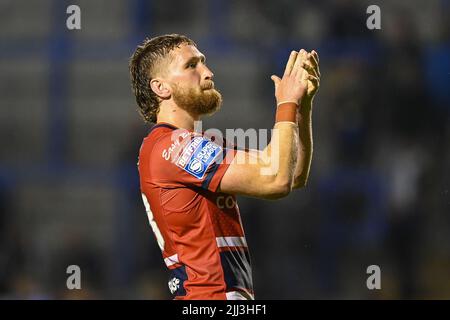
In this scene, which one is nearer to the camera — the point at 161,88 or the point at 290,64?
the point at 290,64

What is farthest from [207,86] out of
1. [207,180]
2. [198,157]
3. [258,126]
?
[258,126]

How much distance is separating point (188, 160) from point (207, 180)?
0.46 feet

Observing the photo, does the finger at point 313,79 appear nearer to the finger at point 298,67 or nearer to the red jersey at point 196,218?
the finger at point 298,67

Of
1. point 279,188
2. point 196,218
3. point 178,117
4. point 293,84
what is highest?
point 293,84

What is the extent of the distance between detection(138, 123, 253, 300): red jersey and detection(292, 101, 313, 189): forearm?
526mm

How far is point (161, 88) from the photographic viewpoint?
4656 millimetres

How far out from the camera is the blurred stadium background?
9234mm

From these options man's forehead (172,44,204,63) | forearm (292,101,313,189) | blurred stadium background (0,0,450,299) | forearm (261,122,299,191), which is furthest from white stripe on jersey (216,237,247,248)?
blurred stadium background (0,0,450,299)

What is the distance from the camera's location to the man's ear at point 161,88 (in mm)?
4625

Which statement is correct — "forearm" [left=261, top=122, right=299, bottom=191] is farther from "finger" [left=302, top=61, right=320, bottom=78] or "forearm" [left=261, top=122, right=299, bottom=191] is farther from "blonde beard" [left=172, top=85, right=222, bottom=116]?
"blonde beard" [left=172, top=85, right=222, bottom=116]

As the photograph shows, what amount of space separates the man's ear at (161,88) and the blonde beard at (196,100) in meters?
0.05

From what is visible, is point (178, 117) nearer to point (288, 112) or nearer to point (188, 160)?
point (188, 160)
